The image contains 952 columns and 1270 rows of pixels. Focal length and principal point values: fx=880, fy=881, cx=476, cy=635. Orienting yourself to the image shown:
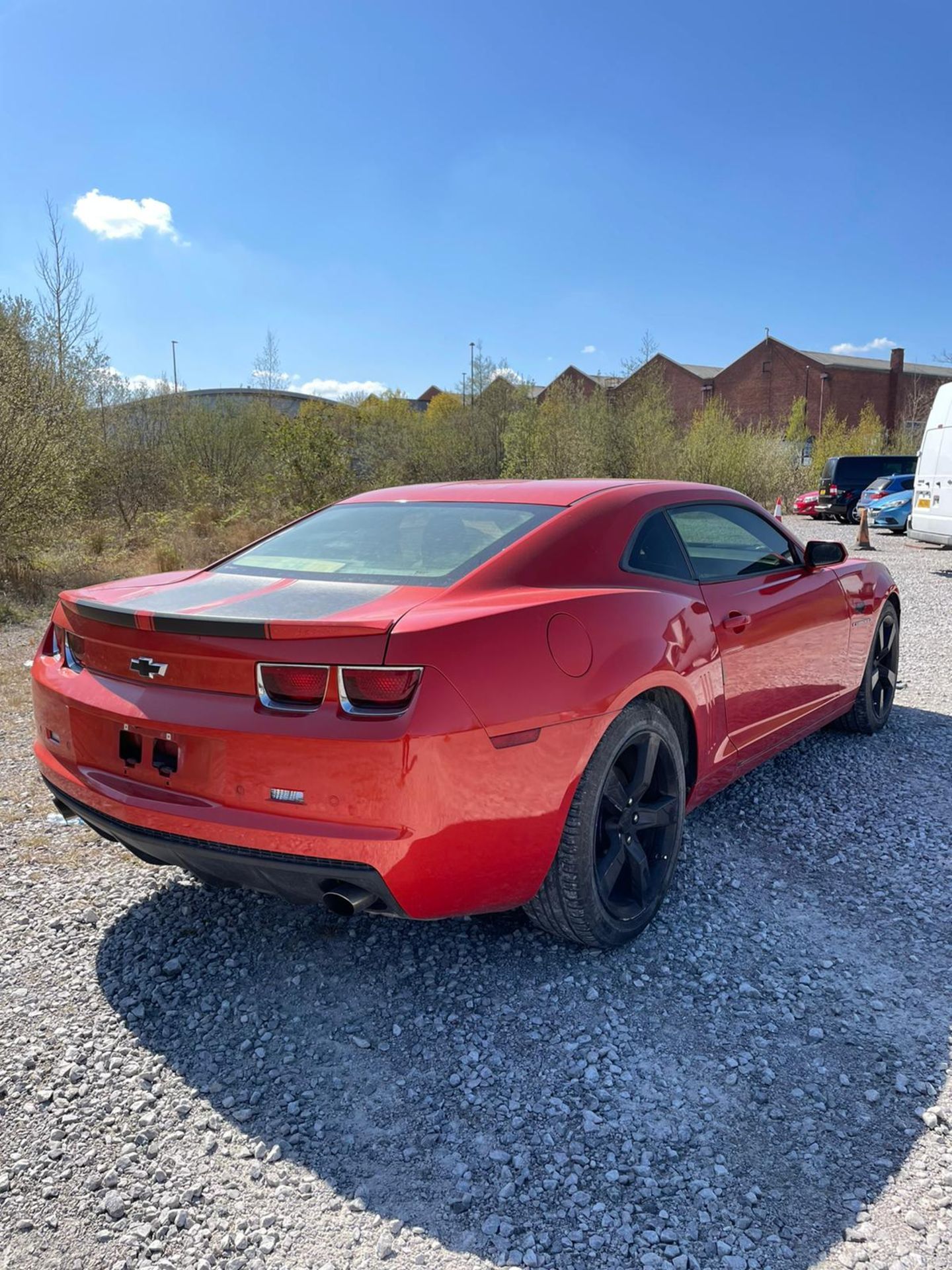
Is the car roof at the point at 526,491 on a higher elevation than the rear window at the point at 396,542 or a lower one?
higher

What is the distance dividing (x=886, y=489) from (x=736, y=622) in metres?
20.2

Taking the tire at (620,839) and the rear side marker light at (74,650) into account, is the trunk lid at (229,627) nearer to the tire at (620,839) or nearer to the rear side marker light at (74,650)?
the rear side marker light at (74,650)

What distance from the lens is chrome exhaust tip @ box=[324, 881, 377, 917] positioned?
7.18ft

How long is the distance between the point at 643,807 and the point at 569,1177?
115cm

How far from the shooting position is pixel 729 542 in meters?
3.69

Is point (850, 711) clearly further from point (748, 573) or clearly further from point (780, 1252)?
point (780, 1252)

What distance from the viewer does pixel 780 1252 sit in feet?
5.59

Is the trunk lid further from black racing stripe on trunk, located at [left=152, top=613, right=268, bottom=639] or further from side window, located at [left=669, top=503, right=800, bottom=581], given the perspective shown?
side window, located at [left=669, top=503, right=800, bottom=581]

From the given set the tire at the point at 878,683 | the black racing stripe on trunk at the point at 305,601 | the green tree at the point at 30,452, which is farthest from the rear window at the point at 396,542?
the green tree at the point at 30,452

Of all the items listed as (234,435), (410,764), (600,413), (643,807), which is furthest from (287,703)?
(600,413)

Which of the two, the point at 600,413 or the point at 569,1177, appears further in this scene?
the point at 600,413

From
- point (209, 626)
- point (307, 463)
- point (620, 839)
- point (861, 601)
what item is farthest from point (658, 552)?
point (307, 463)

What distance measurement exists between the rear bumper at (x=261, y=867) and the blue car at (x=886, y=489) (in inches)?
819

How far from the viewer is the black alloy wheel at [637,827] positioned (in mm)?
2678
